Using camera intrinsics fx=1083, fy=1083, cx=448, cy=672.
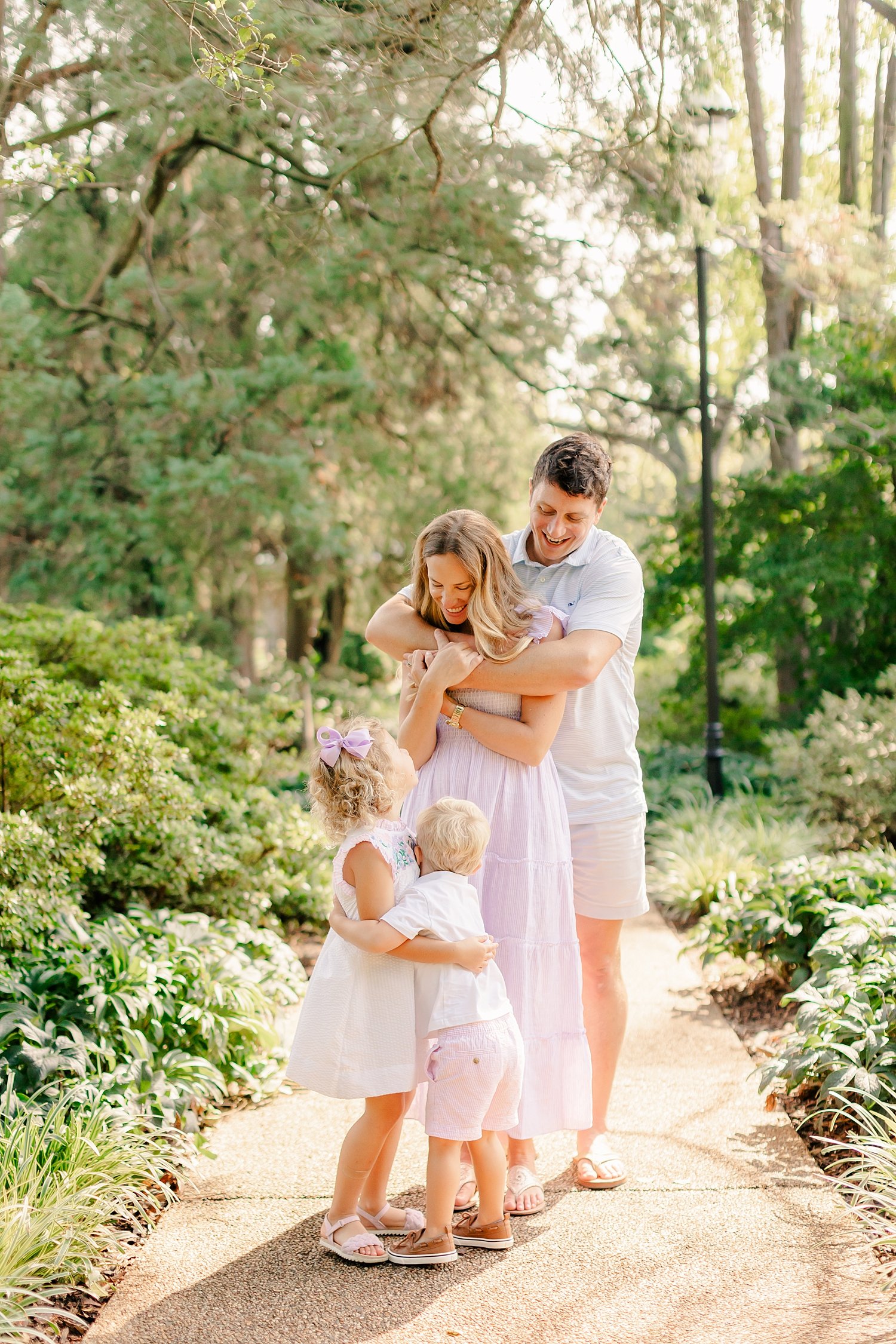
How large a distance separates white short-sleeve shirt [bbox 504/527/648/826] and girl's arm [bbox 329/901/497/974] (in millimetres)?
577

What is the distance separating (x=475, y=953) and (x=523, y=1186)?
777mm

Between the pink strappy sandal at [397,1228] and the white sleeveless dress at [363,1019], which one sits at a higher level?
the white sleeveless dress at [363,1019]

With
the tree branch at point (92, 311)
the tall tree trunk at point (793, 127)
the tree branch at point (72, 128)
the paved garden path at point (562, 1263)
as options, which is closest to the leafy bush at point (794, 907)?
the paved garden path at point (562, 1263)

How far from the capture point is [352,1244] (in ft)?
8.26

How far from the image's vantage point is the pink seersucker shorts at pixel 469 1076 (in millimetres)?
2420

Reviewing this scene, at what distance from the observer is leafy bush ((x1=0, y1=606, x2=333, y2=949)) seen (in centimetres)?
370

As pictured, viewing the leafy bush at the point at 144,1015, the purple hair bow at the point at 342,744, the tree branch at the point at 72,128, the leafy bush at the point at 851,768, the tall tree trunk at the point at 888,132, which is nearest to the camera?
the purple hair bow at the point at 342,744

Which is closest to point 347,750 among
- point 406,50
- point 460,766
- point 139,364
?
point 460,766

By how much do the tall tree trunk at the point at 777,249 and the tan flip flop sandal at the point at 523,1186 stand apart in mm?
7446

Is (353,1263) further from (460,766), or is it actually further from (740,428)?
(740,428)

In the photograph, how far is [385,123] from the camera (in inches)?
212

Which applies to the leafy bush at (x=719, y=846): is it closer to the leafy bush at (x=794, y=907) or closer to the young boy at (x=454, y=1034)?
the leafy bush at (x=794, y=907)

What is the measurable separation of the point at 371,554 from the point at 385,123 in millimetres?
4935

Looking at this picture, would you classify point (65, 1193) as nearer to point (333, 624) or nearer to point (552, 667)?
point (552, 667)
